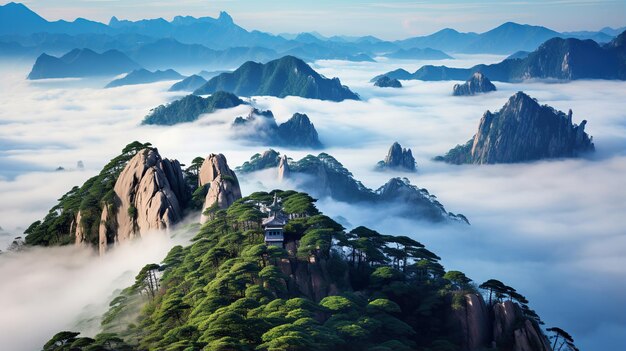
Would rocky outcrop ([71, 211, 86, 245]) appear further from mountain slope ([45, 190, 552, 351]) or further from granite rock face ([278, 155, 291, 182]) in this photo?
granite rock face ([278, 155, 291, 182])

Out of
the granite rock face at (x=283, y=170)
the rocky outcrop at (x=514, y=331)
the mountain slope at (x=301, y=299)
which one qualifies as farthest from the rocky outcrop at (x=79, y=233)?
the granite rock face at (x=283, y=170)

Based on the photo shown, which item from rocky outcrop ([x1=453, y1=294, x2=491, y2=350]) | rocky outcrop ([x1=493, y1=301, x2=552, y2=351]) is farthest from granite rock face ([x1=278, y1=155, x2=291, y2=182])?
rocky outcrop ([x1=493, y1=301, x2=552, y2=351])

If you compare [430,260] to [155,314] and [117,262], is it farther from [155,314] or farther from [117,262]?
[117,262]

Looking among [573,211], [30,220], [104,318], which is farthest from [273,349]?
[573,211]

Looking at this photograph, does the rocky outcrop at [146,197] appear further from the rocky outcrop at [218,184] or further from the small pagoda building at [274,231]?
the small pagoda building at [274,231]

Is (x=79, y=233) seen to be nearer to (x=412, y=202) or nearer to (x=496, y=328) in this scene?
(x=496, y=328)
